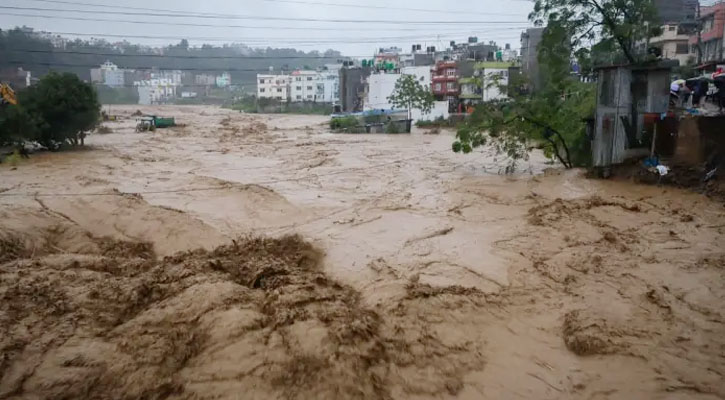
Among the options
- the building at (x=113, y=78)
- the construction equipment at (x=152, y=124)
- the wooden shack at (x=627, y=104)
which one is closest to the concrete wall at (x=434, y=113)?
the construction equipment at (x=152, y=124)

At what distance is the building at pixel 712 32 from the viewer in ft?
114

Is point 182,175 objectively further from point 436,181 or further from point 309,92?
point 309,92

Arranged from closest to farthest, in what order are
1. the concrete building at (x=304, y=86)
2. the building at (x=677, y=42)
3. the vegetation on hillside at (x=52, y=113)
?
1. the vegetation on hillside at (x=52, y=113)
2. the building at (x=677, y=42)
3. the concrete building at (x=304, y=86)

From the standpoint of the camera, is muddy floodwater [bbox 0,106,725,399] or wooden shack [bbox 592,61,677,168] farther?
wooden shack [bbox 592,61,677,168]

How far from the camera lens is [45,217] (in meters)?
10.4

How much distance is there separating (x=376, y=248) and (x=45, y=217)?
22.4 ft

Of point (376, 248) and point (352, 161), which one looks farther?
point (352, 161)

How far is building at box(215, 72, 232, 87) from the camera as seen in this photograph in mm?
124312

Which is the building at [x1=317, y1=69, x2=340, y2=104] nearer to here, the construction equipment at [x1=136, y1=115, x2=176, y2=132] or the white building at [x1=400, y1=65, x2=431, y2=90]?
the white building at [x1=400, y1=65, x2=431, y2=90]

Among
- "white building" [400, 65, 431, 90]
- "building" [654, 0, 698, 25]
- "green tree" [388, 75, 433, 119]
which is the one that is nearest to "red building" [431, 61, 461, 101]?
"white building" [400, 65, 431, 90]

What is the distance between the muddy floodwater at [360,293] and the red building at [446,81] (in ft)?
130

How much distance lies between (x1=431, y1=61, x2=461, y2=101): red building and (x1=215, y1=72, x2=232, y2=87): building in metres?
82.3

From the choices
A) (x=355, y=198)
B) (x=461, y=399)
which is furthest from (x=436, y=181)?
(x=461, y=399)

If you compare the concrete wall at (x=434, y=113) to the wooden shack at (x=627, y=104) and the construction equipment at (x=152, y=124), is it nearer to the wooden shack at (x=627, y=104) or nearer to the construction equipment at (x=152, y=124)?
the construction equipment at (x=152, y=124)
